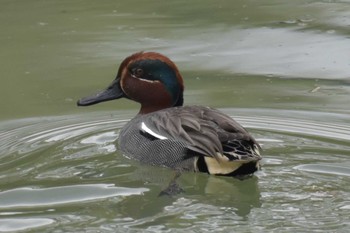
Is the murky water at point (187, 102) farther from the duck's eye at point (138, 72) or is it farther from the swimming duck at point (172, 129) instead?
the duck's eye at point (138, 72)

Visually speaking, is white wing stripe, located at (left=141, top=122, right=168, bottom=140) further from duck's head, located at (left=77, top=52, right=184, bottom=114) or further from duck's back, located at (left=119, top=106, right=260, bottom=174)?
duck's head, located at (left=77, top=52, right=184, bottom=114)

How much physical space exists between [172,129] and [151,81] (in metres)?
0.87

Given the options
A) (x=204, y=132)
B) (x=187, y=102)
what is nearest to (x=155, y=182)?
(x=204, y=132)

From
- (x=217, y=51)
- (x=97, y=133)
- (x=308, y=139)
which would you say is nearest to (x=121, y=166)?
(x=97, y=133)

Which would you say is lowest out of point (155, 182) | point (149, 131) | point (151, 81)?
point (155, 182)

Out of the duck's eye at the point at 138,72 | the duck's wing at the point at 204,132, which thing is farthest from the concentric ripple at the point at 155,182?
the duck's eye at the point at 138,72

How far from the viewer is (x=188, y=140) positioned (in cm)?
810

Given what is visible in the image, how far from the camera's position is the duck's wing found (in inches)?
310

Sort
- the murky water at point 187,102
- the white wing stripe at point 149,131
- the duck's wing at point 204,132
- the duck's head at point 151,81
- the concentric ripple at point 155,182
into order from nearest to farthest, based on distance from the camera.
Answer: the concentric ripple at point 155,182 < the murky water at point 187,102 < the duck's wing at point 204,132 < the white wing stripe at point 149,131 < the duck's head at point 151,81

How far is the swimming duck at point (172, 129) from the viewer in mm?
7922

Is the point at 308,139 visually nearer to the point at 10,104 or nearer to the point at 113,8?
the point at 10,104

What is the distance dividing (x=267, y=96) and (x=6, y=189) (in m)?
3.19

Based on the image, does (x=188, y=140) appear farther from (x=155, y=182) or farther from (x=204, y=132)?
(x=155, y=182)

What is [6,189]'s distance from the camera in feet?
25.7
